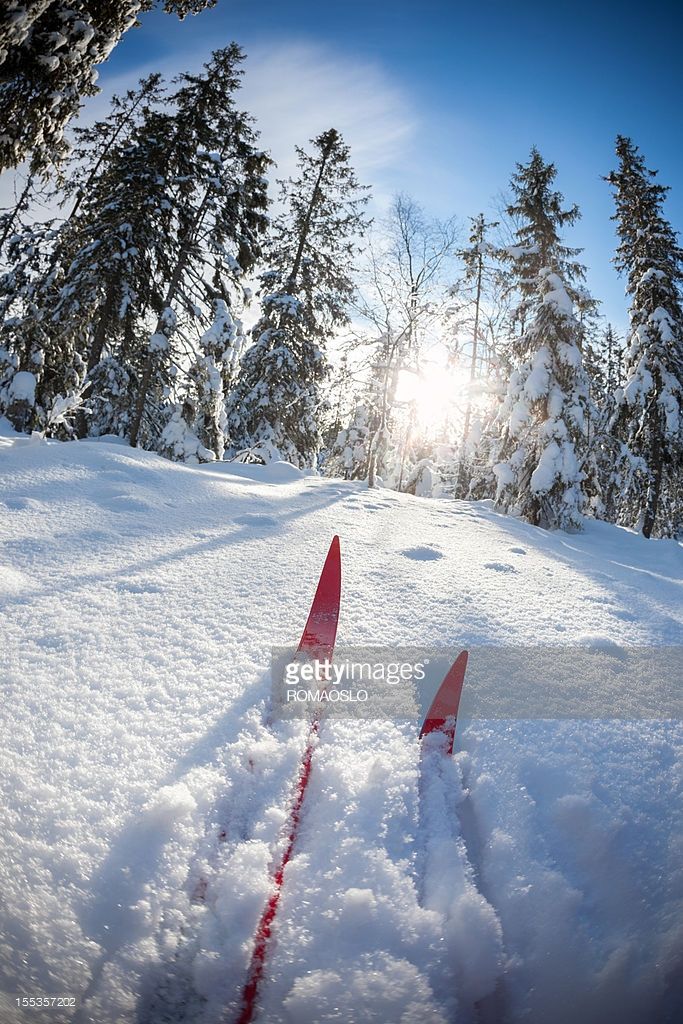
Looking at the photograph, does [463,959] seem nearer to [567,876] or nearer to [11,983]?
[567,876]

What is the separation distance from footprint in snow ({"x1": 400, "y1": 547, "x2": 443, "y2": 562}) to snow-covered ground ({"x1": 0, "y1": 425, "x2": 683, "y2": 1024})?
1140mm

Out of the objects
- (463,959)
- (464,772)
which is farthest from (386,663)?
(463,959)

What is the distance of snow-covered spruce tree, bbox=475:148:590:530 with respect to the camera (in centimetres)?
928

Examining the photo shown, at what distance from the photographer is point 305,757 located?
169 cm

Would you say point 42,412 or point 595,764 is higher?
point 42,412

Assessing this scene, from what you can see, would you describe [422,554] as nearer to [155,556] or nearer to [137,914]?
[155,556]

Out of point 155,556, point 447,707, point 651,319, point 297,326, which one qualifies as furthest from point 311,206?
point 447,707

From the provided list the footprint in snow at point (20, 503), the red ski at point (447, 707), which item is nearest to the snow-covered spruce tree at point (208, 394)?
the footprint in snow at point (20, 503)

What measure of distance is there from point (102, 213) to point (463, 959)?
13426 millimetres

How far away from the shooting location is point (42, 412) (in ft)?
33.3

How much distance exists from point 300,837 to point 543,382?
10143 millimetres

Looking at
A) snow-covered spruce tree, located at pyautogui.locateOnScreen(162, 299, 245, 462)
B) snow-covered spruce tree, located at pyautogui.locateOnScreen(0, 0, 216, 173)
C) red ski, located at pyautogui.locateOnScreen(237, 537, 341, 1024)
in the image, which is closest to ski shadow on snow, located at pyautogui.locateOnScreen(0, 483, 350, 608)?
red ski, located at pyautogui.locateOnScreen(237, 537, 341, 1024)

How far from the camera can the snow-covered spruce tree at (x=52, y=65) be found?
4.89 metres

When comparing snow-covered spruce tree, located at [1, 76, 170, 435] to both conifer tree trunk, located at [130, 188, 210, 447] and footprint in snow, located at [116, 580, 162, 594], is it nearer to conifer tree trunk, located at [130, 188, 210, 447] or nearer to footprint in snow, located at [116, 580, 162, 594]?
conifer tree trunk, located at [130, 188, 210, 447]
